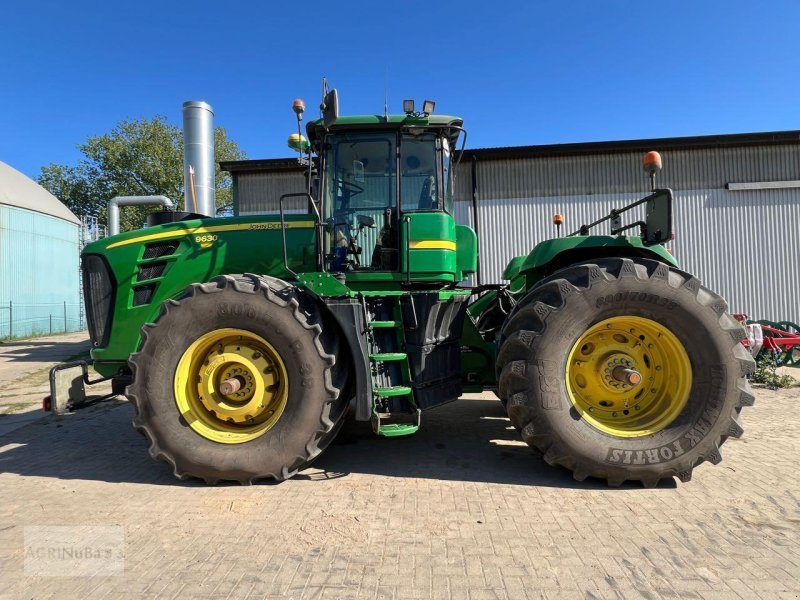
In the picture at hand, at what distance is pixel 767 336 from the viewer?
758 cm

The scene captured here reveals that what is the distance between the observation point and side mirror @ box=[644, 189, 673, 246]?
3.64 meters

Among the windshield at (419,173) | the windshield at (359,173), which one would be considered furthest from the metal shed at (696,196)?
the windshield at (359,173)

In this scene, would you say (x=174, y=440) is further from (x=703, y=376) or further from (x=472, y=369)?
(x=703, y=376)

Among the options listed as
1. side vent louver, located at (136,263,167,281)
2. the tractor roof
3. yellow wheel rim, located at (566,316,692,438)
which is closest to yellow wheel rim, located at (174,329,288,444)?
side vent louver, located at (136,263,167,281)

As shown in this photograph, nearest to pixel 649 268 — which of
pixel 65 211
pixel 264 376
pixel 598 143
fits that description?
pixel 264 376

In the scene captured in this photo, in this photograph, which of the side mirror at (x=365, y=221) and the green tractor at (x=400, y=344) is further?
the side mirror at (x=365, y=221)

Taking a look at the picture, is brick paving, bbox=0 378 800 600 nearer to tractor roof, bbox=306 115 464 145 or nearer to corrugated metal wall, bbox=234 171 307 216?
tractor roof, bbox=306 115 464 145

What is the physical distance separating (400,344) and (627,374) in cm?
177

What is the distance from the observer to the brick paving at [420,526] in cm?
223

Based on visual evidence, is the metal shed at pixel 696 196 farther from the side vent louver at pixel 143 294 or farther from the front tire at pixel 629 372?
the front tire at pixel 629 372

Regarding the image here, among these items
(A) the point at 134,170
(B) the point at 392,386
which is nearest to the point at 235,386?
(B) the point at 392,386

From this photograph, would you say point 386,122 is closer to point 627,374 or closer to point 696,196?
point 627,374

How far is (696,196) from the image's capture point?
1091cm

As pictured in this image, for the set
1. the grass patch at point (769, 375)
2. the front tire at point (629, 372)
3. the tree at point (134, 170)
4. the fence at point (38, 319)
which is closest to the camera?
the front tire at point (629, 372)
